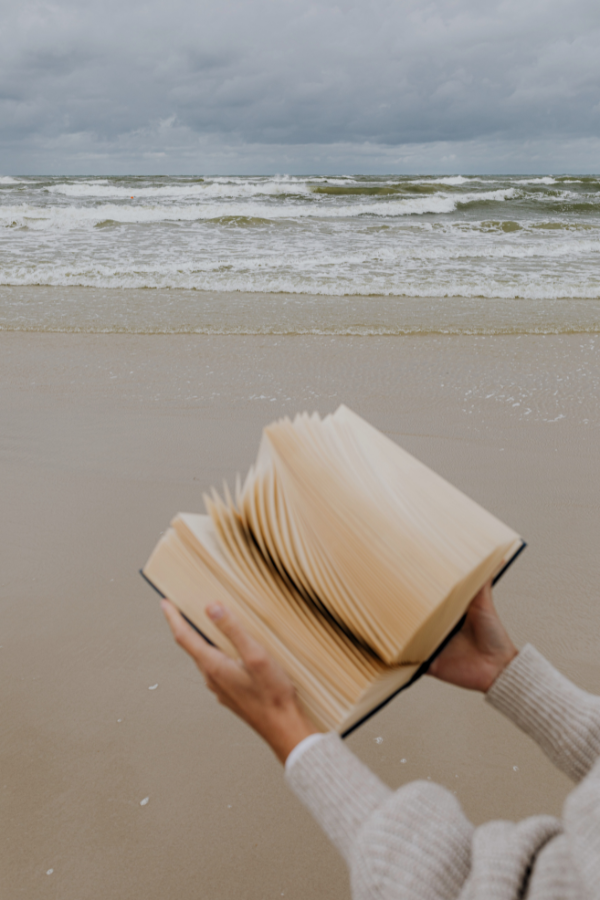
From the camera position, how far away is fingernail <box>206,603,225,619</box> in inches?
29.3

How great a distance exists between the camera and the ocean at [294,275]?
5.51 m

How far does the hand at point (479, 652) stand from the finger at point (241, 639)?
44 cm

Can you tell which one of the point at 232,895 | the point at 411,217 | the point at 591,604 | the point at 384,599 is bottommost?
the point at 232,895

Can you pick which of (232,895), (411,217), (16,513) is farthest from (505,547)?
(411,217)

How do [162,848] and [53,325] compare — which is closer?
[162,848]

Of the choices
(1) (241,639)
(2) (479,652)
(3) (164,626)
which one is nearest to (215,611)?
(1) (241,639)

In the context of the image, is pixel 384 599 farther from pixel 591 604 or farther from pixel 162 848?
pixel 591 604

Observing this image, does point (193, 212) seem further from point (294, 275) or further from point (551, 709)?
point (551, 709)

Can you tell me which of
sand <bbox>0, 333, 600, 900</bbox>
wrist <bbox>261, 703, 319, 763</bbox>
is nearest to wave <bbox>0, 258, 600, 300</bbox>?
sand <bbox>0, 333, 600, 900</bbox>

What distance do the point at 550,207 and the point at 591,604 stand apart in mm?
20794

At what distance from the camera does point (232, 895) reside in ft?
4.30

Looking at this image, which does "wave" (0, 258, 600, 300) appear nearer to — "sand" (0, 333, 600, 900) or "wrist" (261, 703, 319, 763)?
"sand" (0, 333, 600, 900)

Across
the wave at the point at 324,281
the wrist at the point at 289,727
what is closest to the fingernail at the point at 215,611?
the wrist at the point at 289,727

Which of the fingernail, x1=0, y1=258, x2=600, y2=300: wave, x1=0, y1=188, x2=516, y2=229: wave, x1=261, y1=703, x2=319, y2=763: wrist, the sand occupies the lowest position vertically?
the sand
